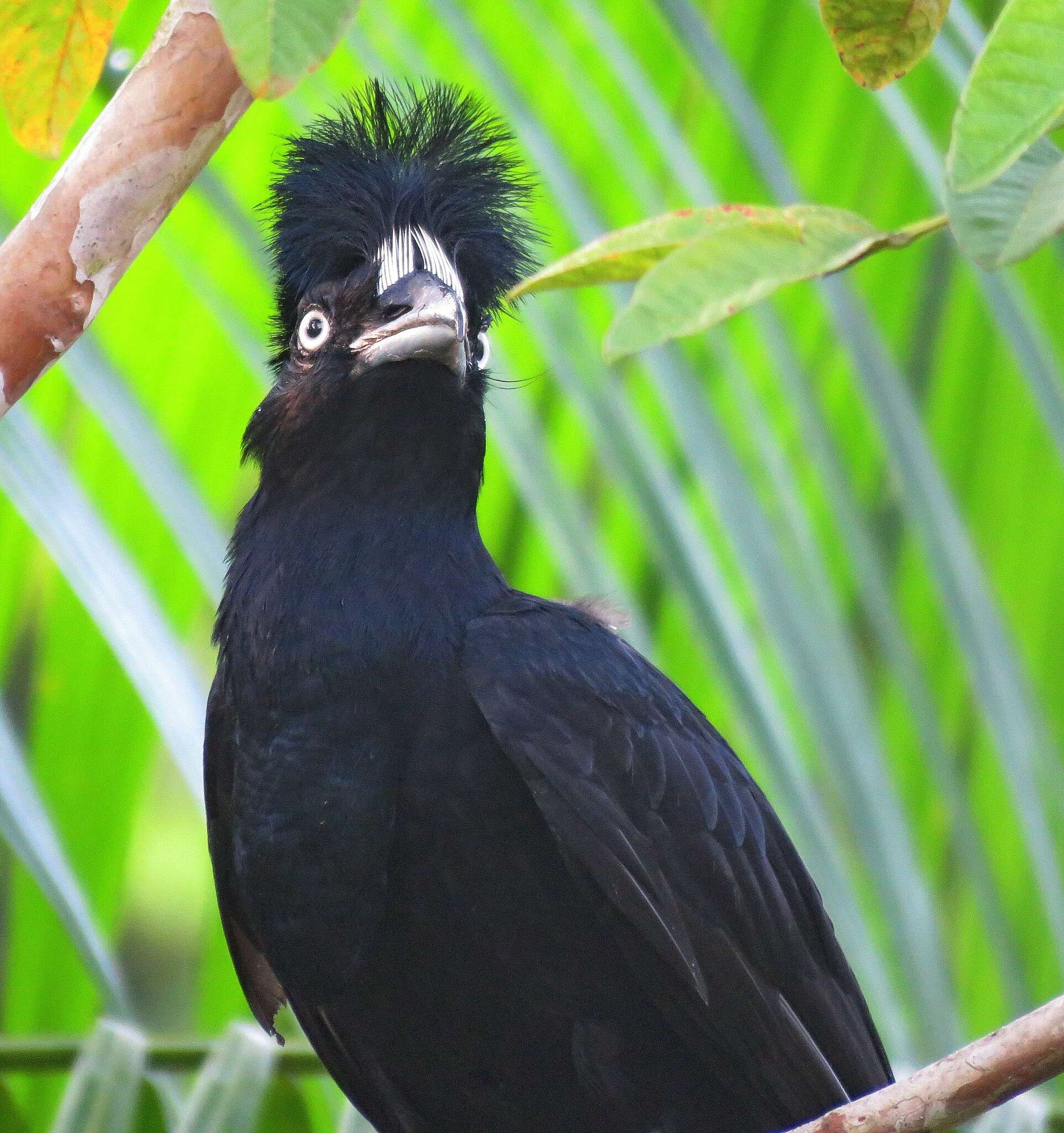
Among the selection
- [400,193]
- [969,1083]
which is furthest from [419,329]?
[969,1083]

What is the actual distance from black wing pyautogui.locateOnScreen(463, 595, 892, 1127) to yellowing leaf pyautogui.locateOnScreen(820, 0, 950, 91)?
1244mm

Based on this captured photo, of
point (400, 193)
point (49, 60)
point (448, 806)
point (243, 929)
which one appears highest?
point (49, 60)

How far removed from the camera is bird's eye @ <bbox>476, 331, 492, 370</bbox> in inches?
106

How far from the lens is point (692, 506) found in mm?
3504

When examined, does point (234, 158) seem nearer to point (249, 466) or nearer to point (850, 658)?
point (249, 466)

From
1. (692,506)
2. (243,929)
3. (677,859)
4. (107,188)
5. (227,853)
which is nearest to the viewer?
(107,188)

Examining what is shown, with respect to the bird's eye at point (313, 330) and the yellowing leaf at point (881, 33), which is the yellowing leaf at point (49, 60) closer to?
the yellowing leaf at point (881, 33)

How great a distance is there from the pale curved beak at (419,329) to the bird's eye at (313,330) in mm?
117

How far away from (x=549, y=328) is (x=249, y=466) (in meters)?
0.93

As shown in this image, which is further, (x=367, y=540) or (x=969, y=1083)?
(x=367, y=540)

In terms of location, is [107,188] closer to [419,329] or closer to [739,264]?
[739,264]

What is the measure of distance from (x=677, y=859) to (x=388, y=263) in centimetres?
111

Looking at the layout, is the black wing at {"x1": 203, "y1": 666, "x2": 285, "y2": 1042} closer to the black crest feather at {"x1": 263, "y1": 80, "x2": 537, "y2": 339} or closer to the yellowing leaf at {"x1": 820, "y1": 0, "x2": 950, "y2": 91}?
the black crest feather at {"x1": 263, "y1": 80, "x2": 537, "y2": 339}

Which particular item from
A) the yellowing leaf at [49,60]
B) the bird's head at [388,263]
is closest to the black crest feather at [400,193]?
the bird's head at [388,263]
